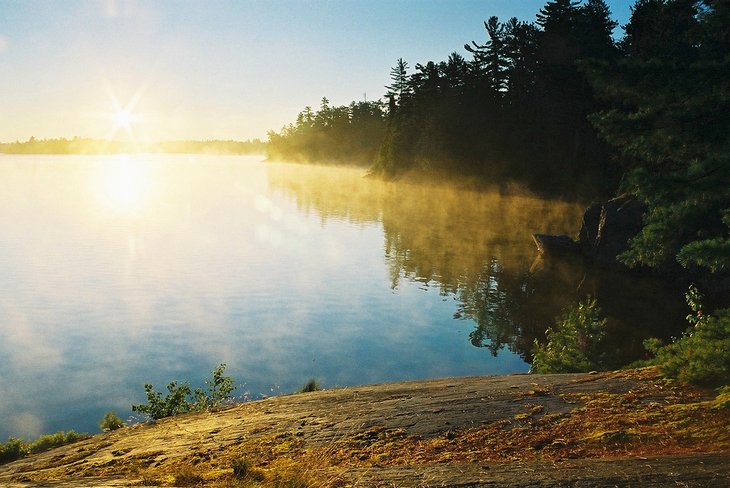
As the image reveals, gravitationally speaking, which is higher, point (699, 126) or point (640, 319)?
point (699, 126)

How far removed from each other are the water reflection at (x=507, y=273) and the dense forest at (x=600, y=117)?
413cm

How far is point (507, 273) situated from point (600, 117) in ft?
101

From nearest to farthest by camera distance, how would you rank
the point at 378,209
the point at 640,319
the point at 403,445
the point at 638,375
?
the point at 403,445
the point at 638,375
the point at 640,319
the point at 378,209

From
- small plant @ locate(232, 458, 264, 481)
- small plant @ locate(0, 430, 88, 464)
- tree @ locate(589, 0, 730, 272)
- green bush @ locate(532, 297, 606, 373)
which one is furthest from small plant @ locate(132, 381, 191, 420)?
tree @ locate(589, 0, 730, 272)

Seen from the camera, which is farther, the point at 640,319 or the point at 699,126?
the point at 640,319

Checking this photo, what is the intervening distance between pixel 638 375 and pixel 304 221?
60.4 meters

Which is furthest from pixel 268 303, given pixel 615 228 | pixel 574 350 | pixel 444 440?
pixel 615 228

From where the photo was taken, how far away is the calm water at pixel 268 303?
21828mm

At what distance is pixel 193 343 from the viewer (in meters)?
25.3

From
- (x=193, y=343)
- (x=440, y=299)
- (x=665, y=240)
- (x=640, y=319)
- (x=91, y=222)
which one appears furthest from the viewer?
(x=91, y=222)

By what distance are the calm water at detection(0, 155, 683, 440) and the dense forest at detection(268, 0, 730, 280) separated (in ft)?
29.2

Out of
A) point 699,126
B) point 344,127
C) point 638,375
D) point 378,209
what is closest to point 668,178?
point 699,126

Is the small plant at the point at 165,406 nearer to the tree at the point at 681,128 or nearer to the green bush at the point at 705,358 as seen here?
the green bush at the point at 705,358

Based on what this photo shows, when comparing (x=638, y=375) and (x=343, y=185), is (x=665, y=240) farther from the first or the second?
(x=343, y=185)
